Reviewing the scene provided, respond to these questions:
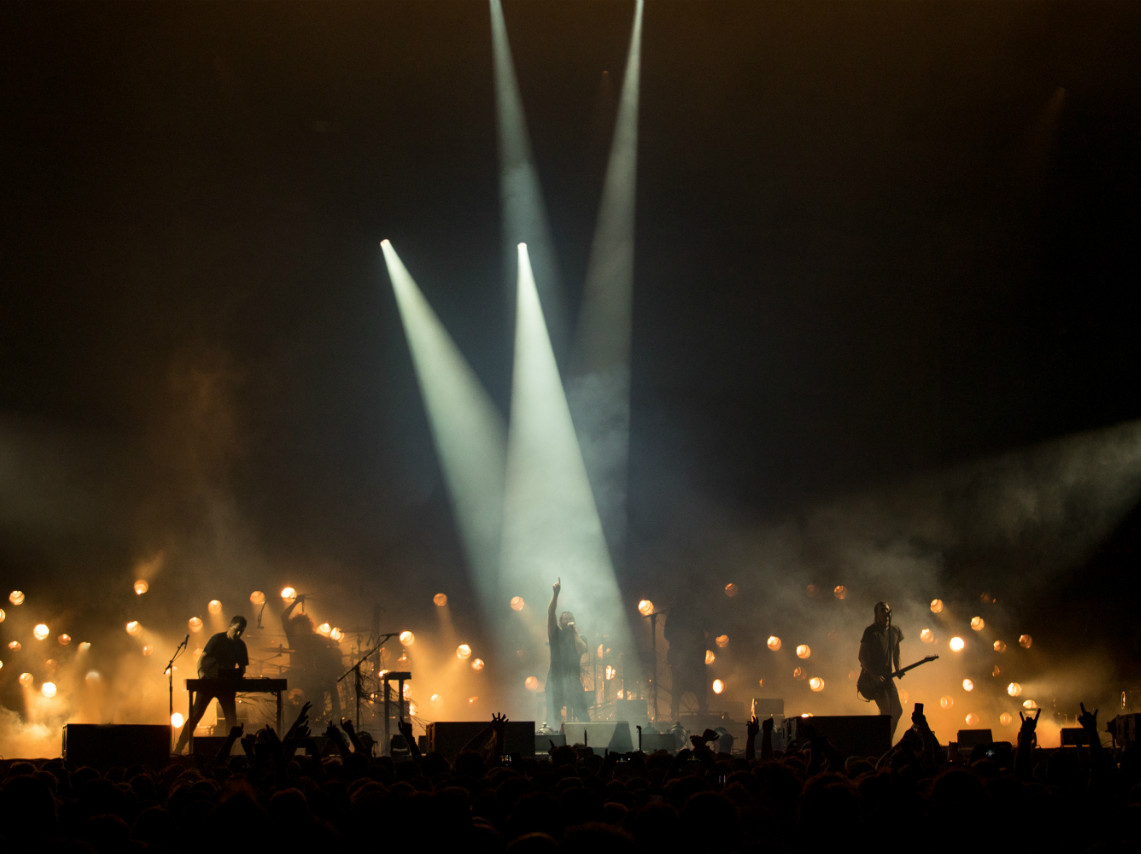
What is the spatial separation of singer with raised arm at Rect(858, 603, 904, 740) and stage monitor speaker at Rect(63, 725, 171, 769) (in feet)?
31.5

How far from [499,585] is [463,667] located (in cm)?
223

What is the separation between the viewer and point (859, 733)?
29.8 feet

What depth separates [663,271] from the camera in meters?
22.1

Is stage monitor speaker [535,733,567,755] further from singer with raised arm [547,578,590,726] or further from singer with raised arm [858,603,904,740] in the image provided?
singer with raised arm [858,603,904,740]

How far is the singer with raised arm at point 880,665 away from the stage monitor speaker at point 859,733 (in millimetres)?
4571

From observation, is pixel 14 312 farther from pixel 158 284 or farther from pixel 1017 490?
pixel 1017 490

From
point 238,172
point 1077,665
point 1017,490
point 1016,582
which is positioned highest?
point 238,172

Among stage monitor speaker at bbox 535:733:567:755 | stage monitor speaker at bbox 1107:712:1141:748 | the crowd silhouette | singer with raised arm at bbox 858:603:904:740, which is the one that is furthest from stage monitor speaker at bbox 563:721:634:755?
the crowd silhouette

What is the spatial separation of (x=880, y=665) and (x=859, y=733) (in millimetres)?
4913

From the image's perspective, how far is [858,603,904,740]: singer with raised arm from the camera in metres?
13.6

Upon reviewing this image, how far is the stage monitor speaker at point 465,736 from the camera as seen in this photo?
31.0 ft

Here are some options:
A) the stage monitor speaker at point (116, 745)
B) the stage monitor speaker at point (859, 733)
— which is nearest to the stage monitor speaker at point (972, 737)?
the stage monitor speaker at point (859, 733)

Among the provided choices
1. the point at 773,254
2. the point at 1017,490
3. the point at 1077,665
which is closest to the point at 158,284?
the point at 773,254

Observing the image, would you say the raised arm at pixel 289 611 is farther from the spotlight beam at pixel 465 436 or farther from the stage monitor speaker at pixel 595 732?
the stage monitor speaker at pixel 595 732
